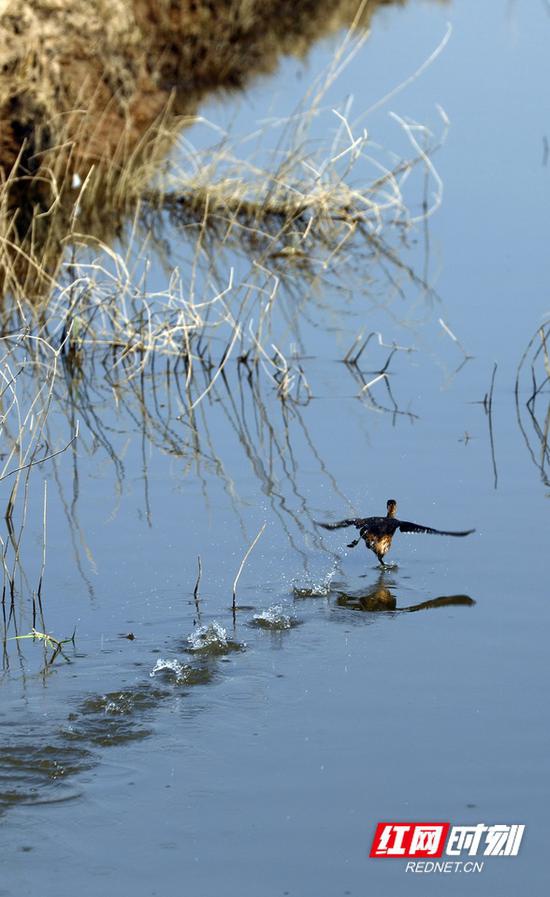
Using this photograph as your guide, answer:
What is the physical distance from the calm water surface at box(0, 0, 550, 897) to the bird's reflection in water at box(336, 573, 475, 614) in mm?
13

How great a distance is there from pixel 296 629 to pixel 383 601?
46 centimetres

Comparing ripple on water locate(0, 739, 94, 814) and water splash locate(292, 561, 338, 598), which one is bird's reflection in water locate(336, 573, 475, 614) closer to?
water splash locate(292, 561, 338, 598)

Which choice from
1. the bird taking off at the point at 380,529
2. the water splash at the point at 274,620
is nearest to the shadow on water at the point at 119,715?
the water splash at the point at 274,620

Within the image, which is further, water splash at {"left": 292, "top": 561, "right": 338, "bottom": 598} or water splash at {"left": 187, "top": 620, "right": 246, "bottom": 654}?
water splash at {"left": 292, "top": 561, "right": 338, "bottom": 598}

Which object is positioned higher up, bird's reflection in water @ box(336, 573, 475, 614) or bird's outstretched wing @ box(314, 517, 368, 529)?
bird's outstretched wing @ box(314, 517, 368, 529)

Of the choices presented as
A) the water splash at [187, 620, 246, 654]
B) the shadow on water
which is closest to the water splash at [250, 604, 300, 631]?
the shadow on water

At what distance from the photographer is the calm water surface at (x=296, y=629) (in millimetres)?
3936

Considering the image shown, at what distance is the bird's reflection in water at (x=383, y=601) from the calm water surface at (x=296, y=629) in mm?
13

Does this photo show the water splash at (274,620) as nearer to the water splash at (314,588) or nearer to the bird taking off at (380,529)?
the water splash at (314,588)

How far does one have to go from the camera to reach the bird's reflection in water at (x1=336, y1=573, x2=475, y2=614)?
559cm

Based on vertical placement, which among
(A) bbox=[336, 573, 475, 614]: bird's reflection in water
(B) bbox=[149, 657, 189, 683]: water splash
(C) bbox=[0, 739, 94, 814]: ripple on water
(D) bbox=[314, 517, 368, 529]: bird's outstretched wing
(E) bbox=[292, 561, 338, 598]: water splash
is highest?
(D) bbox=[314, 517, 368, 529]: bird's outstretched wing

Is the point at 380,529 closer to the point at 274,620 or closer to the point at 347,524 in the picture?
the point at 347,524

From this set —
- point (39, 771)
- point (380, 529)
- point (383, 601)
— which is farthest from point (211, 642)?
point (39, 771)

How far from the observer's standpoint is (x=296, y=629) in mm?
5387
